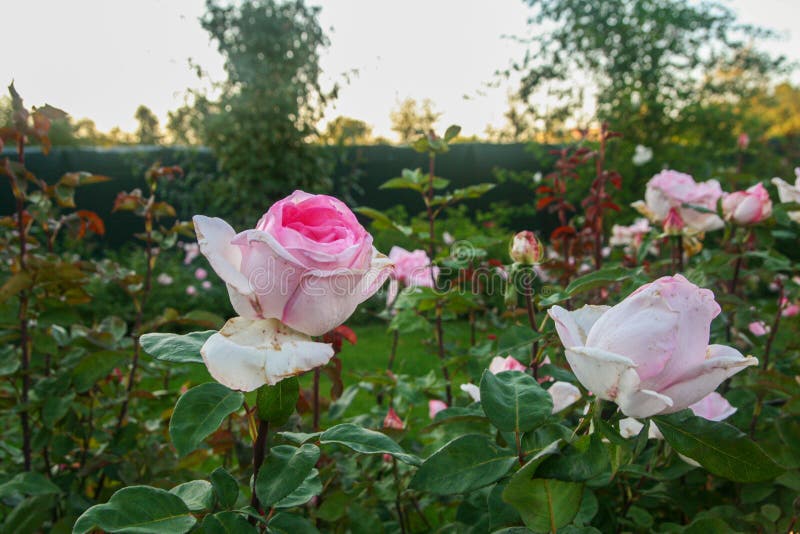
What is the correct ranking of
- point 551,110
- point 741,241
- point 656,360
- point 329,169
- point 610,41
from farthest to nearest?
point 610,41
point 551,110
point 329,169
point 741,241
point 656,360

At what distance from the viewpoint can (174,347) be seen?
57 cm

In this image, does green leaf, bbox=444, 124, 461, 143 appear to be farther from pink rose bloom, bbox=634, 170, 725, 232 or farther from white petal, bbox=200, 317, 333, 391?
white petal, bbox=200, 317, 333, 391

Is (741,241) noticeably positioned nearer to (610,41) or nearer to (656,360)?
(656,360)

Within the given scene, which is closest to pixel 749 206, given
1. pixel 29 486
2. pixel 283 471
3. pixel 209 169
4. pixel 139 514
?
pixel 283 471

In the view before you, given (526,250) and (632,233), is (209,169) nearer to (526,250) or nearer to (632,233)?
(632,233)

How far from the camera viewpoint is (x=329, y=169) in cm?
584

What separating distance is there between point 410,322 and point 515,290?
1.10ft

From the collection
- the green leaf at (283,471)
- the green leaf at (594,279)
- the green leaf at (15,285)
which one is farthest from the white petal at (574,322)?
the green leaf at (15,285)

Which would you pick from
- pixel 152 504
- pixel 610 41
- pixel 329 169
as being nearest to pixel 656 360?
pixel 152 504

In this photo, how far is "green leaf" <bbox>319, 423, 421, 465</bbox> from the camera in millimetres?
536

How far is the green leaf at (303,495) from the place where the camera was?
1.93ft

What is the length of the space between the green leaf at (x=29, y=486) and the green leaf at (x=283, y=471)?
0.55 metres

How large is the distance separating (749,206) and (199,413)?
41.2 inches

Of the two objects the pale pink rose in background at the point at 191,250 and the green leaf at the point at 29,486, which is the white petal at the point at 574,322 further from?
the pale pink rose in background at the point at 191,250
